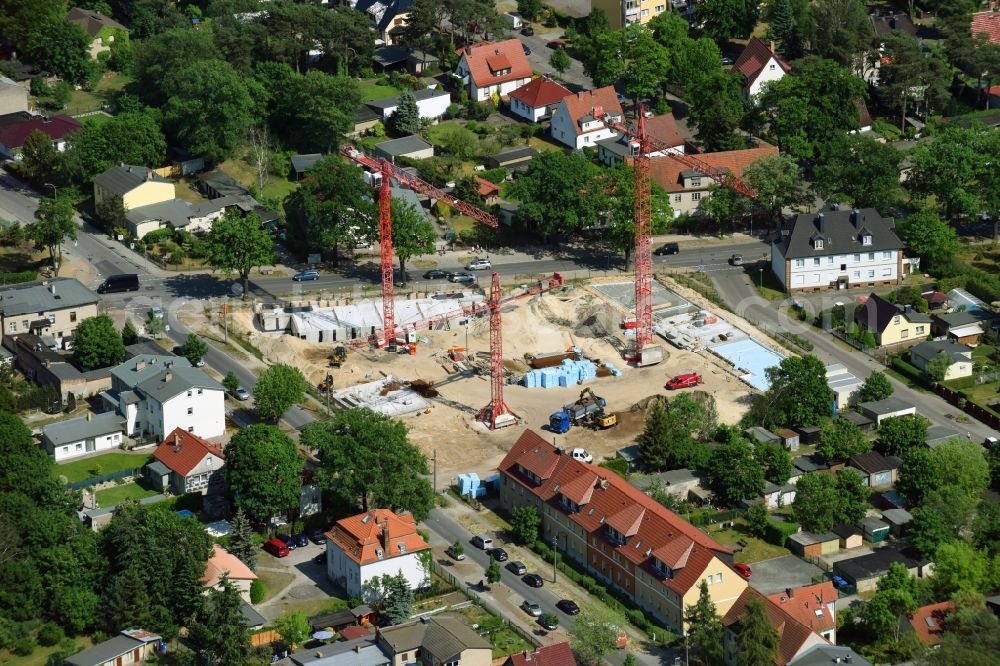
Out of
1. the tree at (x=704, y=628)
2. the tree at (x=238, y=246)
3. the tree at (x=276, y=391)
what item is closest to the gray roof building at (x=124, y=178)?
the tree at (x=238, y=246)

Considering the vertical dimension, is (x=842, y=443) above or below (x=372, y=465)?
below

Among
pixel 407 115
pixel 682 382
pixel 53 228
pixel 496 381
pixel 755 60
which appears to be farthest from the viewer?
pixel 755 60

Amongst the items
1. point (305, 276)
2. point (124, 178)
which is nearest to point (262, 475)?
point (305, 276)

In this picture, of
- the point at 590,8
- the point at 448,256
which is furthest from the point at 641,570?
the point at 590,8

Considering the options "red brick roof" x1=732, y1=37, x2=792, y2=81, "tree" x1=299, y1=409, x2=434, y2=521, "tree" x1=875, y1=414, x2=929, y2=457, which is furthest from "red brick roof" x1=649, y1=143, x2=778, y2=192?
"tree" x1=299, y1=409, x2=434, y2=521

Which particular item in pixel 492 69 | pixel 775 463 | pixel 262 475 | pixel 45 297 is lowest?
pixel 775 463

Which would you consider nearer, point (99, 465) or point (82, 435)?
point (99, 465)

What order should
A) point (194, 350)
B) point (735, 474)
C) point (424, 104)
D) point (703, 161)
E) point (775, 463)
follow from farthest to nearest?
point (424, 104) < point (703, 161) < point (194, 350) < point (775, 463) < point (735, 474)

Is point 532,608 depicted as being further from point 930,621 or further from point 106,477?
point 106,477
